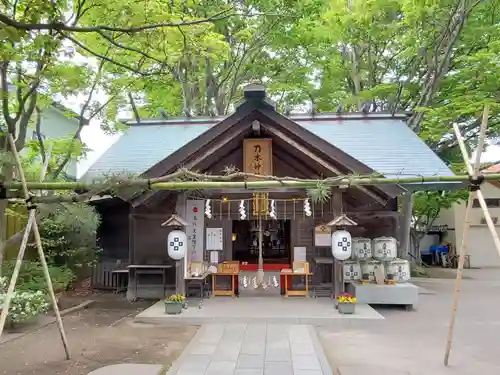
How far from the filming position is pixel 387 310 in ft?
36.0

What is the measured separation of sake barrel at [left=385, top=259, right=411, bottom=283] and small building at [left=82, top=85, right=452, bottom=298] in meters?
1.38

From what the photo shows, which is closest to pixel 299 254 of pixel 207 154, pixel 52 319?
pixel 207 154

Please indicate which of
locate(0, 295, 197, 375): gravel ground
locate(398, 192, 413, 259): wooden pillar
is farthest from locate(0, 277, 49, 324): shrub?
locate(398, 192, 413, 259): wooden pillar

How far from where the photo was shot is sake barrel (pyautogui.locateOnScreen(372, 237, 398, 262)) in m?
11.7

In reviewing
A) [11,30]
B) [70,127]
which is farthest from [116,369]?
[70,127]

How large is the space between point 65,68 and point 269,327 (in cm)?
699

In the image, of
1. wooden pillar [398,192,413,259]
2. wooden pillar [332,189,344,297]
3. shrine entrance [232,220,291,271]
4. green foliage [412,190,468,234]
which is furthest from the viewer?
green foliage [412,190,468,234]

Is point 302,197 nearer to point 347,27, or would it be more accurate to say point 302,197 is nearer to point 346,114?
point 346,114

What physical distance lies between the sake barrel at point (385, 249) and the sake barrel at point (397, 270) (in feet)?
0.52

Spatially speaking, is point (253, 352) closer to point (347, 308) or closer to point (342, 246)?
point (347, 308)

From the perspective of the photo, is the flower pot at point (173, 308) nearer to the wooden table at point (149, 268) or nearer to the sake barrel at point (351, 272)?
the wooden table at point (149, 268)

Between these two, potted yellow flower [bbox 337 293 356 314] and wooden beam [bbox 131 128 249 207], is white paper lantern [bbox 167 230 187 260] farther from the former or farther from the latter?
potted yellow flower [bbox 337 293 356 314]

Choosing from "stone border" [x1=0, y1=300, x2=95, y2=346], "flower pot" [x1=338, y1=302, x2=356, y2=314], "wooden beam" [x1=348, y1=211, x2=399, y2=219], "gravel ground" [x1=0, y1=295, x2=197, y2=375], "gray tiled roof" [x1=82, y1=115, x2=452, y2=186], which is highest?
"gray tiled roof" [x1=82, y1=115, x2=452, y2=186]

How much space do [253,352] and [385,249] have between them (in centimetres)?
587
